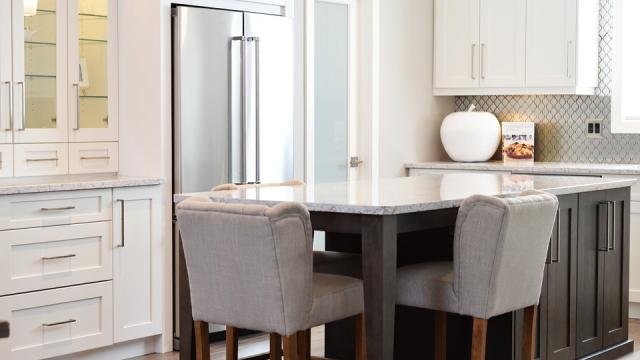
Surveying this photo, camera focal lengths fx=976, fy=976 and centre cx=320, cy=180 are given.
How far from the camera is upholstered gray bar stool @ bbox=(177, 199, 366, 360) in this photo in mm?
3027

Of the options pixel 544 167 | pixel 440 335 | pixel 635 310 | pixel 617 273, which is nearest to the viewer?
pixel 440 335

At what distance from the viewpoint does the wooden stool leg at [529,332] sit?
3.70 meters

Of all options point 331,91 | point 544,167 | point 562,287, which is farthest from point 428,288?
point 331,91

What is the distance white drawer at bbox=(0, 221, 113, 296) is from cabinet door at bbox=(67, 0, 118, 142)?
61 cm

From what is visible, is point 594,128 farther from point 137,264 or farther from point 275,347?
point 275,347

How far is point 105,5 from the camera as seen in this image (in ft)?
16.4

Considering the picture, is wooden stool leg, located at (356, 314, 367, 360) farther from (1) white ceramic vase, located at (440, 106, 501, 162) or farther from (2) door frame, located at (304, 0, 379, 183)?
(1) white ceramic vase, located at (440, 106, 501, 162)

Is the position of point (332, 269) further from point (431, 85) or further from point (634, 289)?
point (431, 85)

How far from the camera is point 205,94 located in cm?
507

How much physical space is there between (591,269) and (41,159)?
2.70 metres

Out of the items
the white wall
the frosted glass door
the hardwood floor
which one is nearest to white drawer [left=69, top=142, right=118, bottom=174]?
the hardwood floor

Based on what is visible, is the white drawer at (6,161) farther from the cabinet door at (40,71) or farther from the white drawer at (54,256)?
the white drawer at (54,256)

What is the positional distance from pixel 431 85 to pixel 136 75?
2568 millimetres

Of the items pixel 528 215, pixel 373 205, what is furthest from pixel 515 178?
pixel 373 205
